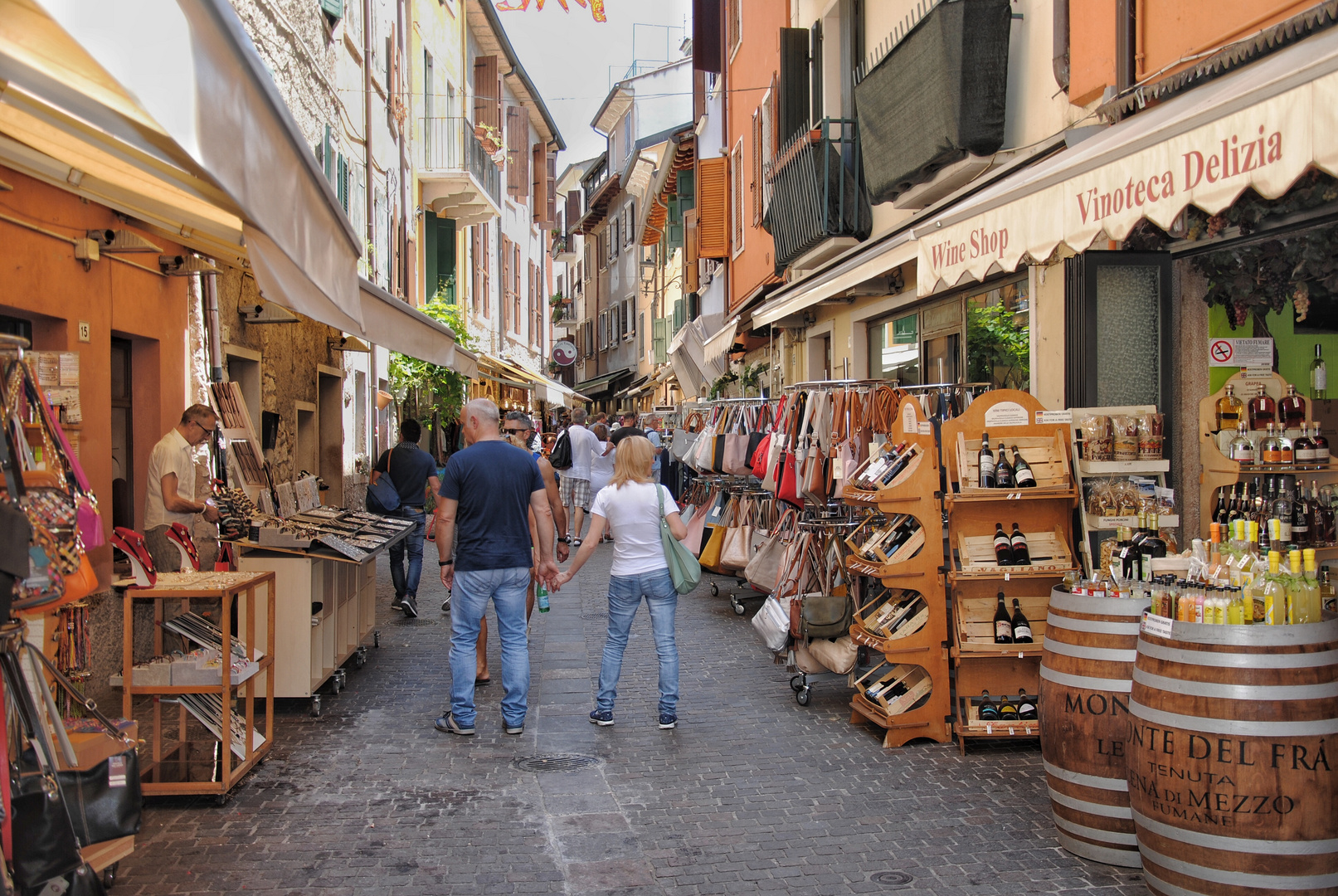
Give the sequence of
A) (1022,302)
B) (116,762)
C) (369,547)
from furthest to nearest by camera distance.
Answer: (1022,302), (369,547), (116,762)

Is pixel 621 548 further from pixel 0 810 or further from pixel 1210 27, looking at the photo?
pixel 1210 27

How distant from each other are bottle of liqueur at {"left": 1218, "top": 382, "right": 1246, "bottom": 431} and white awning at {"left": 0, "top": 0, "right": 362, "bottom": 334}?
15.5 ft

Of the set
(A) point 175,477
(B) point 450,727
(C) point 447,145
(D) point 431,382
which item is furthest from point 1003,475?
(C) point 447,145

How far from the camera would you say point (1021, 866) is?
4195 mm

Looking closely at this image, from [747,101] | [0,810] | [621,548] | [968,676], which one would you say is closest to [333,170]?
[747,101]

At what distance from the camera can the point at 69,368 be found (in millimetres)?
5793

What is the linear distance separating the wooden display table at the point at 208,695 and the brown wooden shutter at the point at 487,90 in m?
21.9

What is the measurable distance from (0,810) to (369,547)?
4.11 metres

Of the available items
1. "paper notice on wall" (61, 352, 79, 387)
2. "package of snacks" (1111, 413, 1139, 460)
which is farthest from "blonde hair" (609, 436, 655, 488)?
"paper notice on wall" (61, 352, 79, 387)

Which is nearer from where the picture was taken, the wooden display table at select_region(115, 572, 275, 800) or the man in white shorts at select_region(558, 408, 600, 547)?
the wooden display table at select_region(115, 572, 275, 800)

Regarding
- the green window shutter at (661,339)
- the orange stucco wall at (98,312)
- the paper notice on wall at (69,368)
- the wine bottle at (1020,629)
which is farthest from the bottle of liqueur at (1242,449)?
the green window shutter at (661,339)

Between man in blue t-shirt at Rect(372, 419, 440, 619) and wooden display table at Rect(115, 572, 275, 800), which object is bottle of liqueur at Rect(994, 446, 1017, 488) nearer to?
wooden display table at Rect(115, 572, 275, 800)

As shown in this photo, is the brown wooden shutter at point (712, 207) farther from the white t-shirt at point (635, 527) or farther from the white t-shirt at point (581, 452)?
the white t-shirt at point (635, 527)

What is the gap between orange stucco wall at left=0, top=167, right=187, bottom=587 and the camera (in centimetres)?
588
